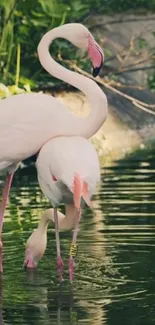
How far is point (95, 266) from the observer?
670cm

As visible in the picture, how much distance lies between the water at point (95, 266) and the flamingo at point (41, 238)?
0.07 m

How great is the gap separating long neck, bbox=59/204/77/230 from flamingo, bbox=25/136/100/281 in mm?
191

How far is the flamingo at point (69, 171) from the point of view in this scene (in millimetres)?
6059

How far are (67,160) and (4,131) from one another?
61 cm

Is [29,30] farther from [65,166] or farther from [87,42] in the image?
[65,166]

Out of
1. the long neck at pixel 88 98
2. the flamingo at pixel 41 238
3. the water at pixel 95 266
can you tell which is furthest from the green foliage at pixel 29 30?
the flamingo at pixel 41 238

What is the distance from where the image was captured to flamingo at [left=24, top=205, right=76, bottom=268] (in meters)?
6.77

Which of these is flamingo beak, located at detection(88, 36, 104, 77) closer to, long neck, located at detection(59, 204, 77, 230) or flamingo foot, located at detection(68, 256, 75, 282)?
long neck, located at detection(59, 204, 77, 230)

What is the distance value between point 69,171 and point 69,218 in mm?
772

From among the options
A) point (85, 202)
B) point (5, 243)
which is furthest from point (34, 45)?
point (85, 202)

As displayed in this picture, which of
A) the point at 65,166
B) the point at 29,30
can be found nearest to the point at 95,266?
the point at 65,166

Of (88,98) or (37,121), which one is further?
(88,98)

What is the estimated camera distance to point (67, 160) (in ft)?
20.0

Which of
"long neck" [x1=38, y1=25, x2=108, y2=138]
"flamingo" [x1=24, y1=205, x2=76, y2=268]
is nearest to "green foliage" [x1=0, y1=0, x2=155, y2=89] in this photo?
"long neck" [x1=38, y1=25, x2=108, y2=138]
